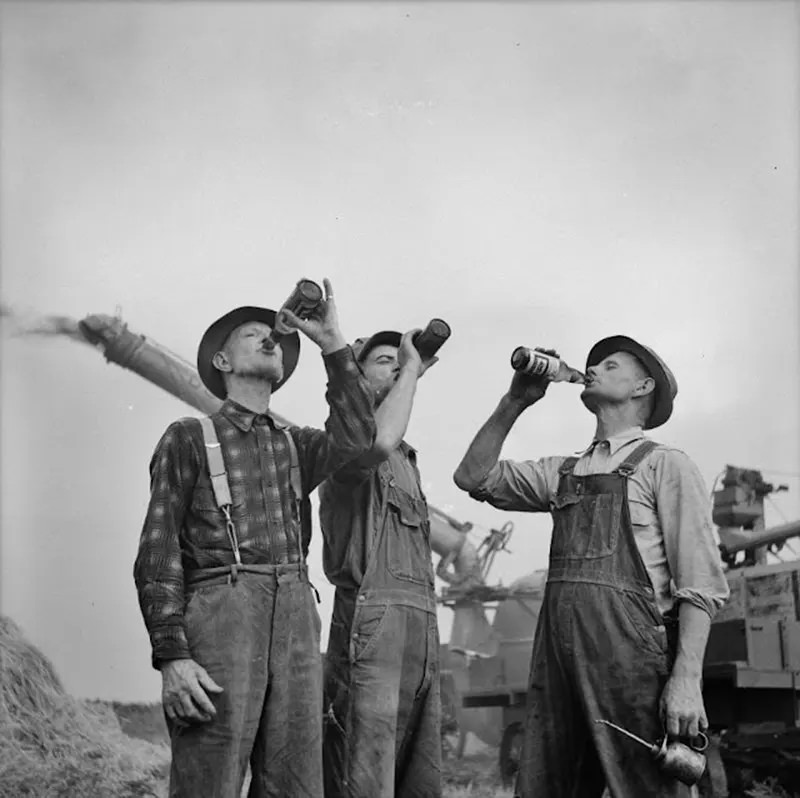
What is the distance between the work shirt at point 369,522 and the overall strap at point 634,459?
0.82 m

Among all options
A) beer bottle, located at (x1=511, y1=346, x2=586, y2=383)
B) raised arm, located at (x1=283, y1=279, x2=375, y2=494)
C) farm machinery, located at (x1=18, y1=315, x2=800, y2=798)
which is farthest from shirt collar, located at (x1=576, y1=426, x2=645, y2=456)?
farm machinery, located at (x1=18, y1=315, x2=800, y2=798)

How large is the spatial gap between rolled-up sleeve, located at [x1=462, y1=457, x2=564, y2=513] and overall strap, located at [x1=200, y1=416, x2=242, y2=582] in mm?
1046

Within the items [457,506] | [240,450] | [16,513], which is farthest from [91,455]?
[240,450]

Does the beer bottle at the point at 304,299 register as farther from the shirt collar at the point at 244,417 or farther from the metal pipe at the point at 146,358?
the metal pipe at the point at 146,358

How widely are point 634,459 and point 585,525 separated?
0.29 metres

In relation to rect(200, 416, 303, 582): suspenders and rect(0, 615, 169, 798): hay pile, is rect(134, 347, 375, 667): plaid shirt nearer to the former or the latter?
rect(200, 416, 303, 582): suspenders

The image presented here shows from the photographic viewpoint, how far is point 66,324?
9.46 m

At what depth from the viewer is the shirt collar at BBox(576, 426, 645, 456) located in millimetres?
4008

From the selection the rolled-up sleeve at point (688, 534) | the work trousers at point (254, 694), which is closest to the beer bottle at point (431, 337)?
the rolled-up sleeve at point (688, 534)

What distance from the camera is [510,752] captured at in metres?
10.8

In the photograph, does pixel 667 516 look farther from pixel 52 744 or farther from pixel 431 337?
pixel 52 744

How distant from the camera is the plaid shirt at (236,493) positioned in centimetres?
321

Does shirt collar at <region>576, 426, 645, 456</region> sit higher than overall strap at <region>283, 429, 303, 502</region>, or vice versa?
shirt collar at <region>576, 426, 645, 456</region>

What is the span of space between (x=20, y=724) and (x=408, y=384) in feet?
13.9
